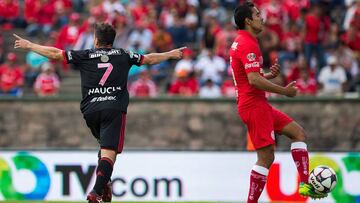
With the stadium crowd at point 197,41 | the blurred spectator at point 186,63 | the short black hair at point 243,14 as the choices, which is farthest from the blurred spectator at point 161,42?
the short black hair at point 243,14

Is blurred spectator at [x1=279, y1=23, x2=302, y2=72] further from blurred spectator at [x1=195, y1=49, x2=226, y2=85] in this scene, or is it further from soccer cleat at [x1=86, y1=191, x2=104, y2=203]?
soccer cleat at [x1=86, y1=191, x2=104, y2=203]

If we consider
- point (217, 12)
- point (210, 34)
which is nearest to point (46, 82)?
point (210, 34)

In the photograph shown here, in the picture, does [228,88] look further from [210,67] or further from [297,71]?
[297,71]

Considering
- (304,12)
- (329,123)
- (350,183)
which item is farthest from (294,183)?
(304,12)

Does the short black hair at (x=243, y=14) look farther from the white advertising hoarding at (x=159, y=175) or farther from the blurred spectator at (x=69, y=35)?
the blurred spectator at (x=69, y=35)

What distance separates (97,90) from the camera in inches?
469

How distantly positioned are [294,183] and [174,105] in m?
6.58

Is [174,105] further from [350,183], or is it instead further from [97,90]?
[97,90]

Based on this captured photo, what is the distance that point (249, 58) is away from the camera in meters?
11.7

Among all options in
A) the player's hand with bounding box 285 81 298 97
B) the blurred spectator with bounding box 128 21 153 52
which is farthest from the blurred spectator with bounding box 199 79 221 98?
the player's hand with bounding box 285 81 298 97

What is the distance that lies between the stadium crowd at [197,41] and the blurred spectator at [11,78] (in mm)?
23

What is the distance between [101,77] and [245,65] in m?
1.74

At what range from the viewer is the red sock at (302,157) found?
12.1 meters

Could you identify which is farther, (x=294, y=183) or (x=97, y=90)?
(x=294, y=183)
